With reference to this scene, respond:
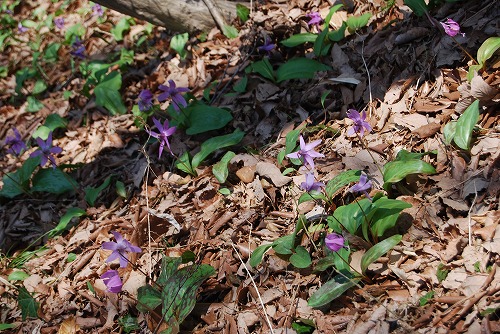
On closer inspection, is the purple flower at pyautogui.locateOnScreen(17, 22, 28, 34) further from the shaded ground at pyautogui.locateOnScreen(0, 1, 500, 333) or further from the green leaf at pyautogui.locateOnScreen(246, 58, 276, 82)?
the green leaf at pyautogui.locateOnScreen(246, 58, 276, 82)

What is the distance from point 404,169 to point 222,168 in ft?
3.51

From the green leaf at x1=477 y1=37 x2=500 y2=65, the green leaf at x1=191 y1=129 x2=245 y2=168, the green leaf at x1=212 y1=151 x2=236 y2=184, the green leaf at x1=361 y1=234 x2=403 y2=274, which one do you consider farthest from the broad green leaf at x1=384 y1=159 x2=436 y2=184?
the green leaf at x1=191 y1=129 x2=245 y2=168

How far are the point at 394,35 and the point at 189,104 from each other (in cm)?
143

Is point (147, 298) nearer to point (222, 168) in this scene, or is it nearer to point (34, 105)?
point (222, 168)

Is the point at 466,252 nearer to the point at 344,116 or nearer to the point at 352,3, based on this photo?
the point at 344,116

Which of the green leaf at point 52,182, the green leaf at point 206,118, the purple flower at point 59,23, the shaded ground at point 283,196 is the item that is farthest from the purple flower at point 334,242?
the purple flower at point 59,23

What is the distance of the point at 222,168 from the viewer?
292 cm

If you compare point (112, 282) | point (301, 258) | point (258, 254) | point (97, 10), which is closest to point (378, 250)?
point (301, 258)

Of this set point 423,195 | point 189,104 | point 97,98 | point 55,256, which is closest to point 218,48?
point 189,104

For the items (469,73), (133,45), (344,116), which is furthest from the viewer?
(133,45)

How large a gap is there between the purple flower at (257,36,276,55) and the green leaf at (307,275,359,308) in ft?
6.36

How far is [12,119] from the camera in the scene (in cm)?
466

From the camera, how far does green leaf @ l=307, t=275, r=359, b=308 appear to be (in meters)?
2.07

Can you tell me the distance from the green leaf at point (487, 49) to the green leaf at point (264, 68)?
1.33 metres
